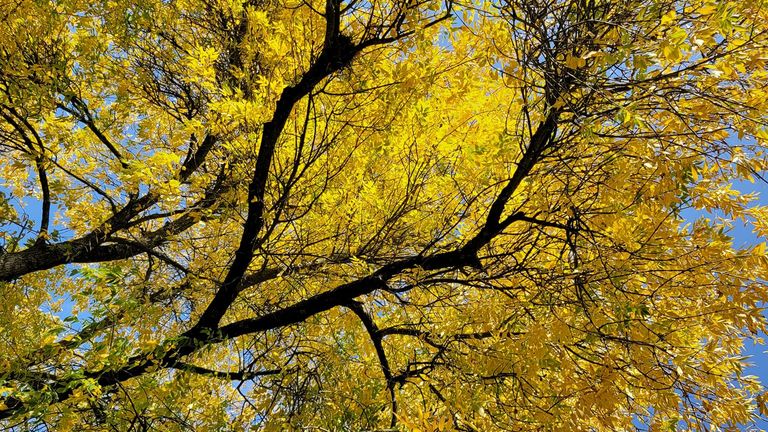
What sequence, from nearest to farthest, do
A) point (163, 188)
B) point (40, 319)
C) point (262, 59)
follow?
1. point (163, 188)
2. point (262, 59)
3. point (40, 319)

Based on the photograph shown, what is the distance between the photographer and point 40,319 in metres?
5.40

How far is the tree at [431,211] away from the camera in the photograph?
2.50 meters

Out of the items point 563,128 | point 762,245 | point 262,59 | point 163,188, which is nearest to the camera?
point 762,245

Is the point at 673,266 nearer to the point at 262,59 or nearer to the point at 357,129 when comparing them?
the point at 357,129

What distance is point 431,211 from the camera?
4.03 m

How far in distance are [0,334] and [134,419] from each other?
210 centimetres

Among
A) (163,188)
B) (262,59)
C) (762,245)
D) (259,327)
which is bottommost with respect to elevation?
(762,245)

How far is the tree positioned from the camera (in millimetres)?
2502

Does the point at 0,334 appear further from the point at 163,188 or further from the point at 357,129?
the point at 357,129

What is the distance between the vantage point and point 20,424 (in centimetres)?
296

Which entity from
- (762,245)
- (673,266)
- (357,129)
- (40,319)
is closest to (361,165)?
(357,129)

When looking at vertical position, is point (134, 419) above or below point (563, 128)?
below

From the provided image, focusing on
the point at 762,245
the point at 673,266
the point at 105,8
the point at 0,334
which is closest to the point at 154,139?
the point at 105,8

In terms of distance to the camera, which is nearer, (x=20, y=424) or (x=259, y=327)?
(x=20, y=424)
